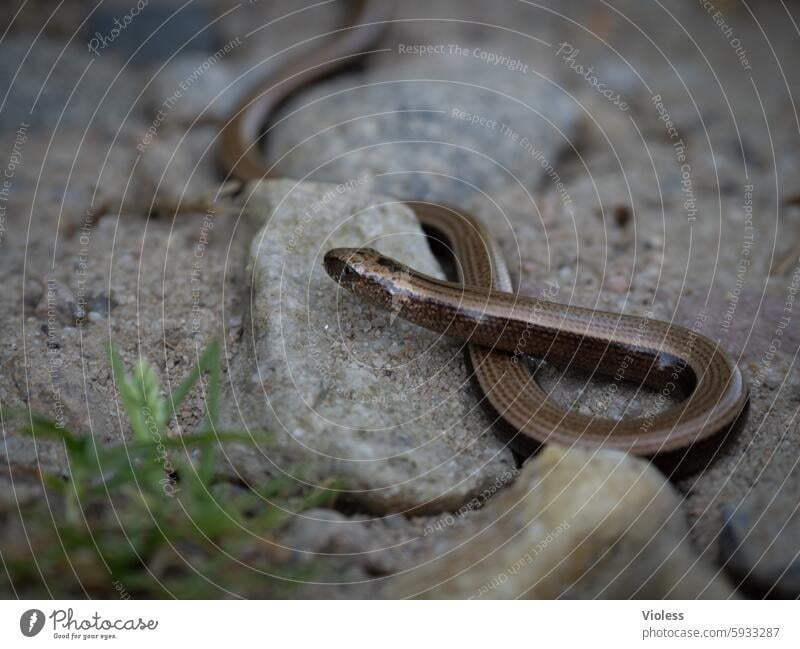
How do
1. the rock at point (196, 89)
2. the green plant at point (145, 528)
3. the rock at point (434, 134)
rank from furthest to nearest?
the rock at point (196, 89), the rock at point (434, 134), the green plant at point (145, 528)

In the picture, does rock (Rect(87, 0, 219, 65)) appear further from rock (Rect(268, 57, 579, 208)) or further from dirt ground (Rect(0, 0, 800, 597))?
rock (Rect(268, 57, 579, 208))

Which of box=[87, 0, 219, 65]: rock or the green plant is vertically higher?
box=[87, 0, 219, 65]: rock

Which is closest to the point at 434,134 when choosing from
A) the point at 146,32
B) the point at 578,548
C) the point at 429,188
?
the point at 429,188

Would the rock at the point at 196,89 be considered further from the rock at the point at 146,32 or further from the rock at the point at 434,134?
the rock at the point at 434,134

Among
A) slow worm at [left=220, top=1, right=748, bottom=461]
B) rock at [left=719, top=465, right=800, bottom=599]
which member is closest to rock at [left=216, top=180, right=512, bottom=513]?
slow worm at [left=220, top=1, right=748, bottom=461]

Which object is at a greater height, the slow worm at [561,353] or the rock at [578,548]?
the slow worm at [561,353]

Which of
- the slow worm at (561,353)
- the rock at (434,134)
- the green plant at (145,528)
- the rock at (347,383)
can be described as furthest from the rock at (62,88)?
the green plant at (145,528)

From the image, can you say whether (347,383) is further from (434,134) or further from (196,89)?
(196,89)

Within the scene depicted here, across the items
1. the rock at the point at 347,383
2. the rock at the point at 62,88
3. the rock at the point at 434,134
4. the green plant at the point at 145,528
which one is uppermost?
the rock at the point at 62,88
